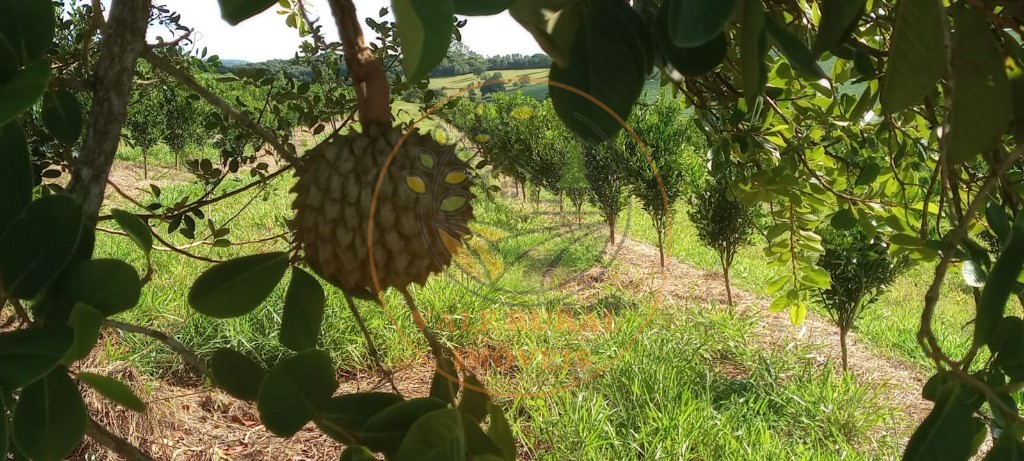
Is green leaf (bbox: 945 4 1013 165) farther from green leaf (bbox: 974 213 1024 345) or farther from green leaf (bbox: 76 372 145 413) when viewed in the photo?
green leaf (bbox: 76 372 145 413)

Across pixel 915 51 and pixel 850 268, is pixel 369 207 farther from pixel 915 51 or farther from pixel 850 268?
pixel 850 268

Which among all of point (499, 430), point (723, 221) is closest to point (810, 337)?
point (723, 221)

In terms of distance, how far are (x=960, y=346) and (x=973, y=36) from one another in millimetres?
5032

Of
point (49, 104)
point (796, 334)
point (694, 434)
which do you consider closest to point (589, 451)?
point (694, 434)

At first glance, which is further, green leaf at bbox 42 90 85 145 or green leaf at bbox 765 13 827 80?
green leaf at bbox 42 90 85 145

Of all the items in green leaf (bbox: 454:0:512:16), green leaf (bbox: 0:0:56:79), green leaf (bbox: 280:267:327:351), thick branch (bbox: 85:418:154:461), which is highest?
green leaf (bbox: 0:0:56:79)

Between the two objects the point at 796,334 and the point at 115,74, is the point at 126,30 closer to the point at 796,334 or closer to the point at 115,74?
the point at 115,74

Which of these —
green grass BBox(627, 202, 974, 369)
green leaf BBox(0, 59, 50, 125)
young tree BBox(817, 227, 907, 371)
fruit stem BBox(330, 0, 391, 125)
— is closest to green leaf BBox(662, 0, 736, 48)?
fruit stem BBox(330, 0, 391, 125)

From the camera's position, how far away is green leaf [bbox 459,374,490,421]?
1.12ft

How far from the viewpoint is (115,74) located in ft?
1.14

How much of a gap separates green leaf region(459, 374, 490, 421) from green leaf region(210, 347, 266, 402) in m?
0.11

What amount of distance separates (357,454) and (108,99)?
0.24 meters

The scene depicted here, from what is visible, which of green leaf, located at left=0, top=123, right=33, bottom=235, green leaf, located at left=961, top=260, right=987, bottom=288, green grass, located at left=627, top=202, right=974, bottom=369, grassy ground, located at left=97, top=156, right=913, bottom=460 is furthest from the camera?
green grass, located at left=627, top=202, right=974, bottom=369

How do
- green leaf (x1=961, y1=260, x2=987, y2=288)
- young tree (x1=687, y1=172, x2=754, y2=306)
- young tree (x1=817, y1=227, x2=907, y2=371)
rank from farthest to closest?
young tree (x1=687, y1=172, x2=754, y2=306) < young tree (x1=817, y1=227, x2=907, y2=371) < green leaf (x1=961, y1=260, x2=987, y2=288)
